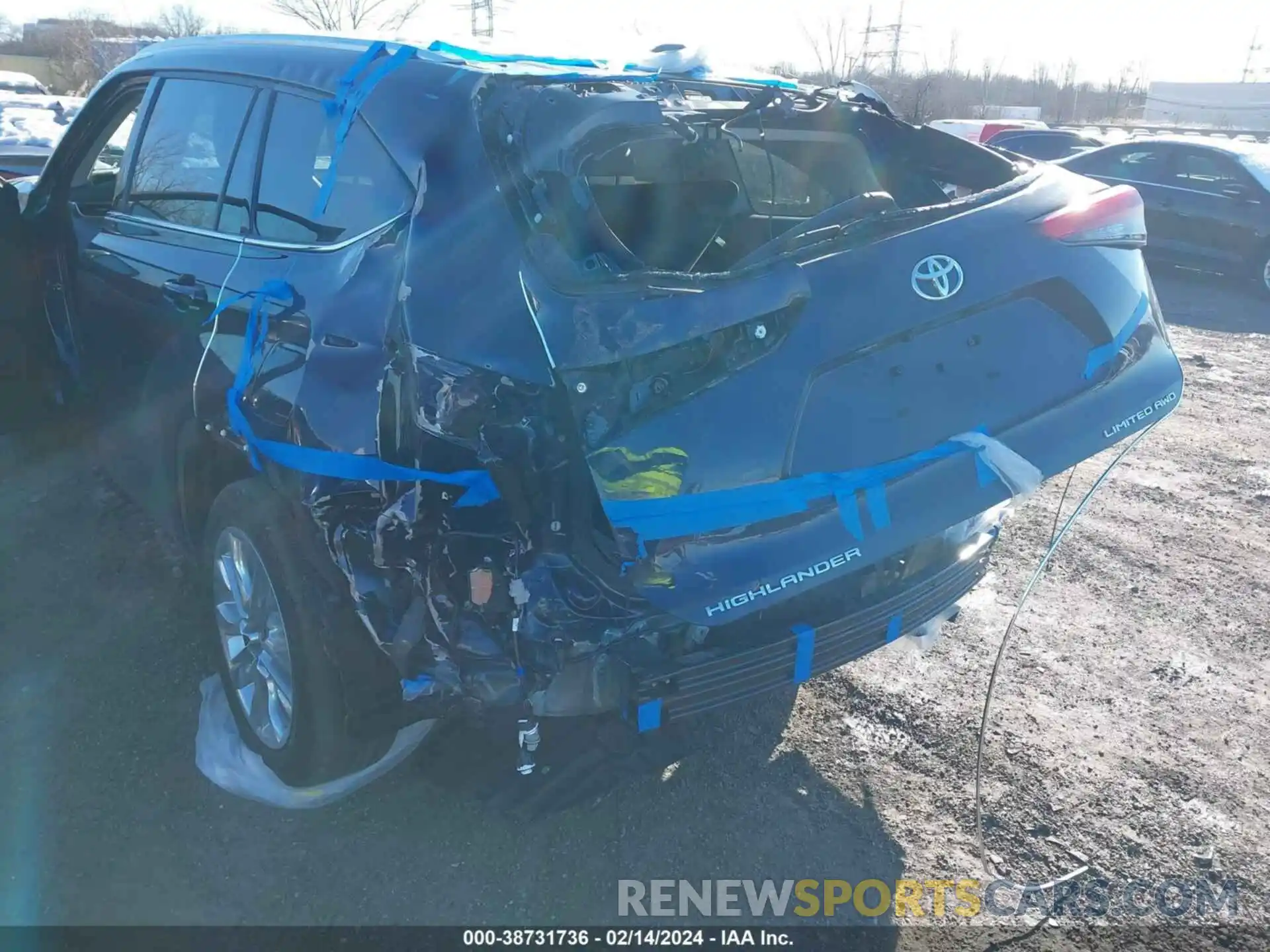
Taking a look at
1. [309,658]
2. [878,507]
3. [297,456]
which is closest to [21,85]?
[297,456]

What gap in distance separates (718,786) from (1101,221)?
2.02m

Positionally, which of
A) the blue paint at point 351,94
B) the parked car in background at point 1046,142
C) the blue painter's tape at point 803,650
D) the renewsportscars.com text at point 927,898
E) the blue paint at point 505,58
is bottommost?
the renewsportscars.com text at point 927,898

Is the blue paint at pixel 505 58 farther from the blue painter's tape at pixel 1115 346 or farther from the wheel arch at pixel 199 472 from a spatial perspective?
the blue painter's tape at pixel 1115 346

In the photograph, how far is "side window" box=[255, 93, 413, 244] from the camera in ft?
8.34

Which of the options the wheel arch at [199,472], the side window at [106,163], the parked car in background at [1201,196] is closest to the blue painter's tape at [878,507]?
the wheel arch at [199,472]

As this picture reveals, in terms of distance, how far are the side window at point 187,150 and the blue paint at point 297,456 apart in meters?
0.65

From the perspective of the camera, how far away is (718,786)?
3.03 metres

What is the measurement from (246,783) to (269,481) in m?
0.94

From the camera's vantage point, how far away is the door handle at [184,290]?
3.11 metres

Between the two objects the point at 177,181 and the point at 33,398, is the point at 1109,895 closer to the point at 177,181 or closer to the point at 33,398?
the point at 177,181

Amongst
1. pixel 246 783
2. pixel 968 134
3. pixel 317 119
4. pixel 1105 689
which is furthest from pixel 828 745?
pixel 968 134

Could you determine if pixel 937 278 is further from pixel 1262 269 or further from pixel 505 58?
pixel 1262 269

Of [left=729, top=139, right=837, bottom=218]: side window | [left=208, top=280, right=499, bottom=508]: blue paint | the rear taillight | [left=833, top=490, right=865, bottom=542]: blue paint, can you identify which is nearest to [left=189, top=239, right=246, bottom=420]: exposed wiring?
[left=208, top=280, right=499, bottom=508]: blue paint

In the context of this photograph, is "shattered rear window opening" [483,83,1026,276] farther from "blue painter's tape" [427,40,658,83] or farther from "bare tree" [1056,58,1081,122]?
"bare tree" [1056,58,1081,122]
